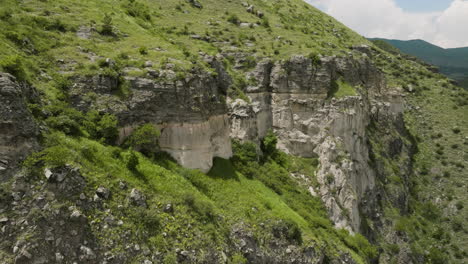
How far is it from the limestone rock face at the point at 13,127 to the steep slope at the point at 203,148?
0.22ft

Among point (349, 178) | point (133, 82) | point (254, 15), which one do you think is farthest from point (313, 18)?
point (133, 82)

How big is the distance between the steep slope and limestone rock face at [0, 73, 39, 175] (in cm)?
7

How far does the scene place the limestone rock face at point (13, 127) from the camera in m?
16.0

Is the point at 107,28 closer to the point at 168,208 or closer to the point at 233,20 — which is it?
the point at 168,208

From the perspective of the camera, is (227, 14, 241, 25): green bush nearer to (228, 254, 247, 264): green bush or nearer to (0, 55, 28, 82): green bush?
(0, 55, 28, 82): green bush

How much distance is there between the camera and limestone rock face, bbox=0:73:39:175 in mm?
15953

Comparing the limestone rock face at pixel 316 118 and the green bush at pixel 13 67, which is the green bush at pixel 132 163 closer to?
the green bush at pixel 13 67

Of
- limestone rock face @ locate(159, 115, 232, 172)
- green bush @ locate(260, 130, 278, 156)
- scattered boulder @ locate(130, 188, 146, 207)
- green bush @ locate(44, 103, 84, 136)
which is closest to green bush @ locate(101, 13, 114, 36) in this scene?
green bush @ locate(44, 103, 84, 136)

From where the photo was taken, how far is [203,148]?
29.1 m

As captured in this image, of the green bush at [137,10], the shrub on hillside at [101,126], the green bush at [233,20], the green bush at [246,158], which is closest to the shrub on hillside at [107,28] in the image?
the green bush at [137,10]

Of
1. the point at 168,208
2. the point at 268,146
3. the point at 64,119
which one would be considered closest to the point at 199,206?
the point at 168,208

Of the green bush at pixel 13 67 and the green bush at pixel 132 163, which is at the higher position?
the green bush at pixel 13 67

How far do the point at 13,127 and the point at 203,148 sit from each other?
15.4 meters

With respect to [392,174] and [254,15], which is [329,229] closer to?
[392,174]
